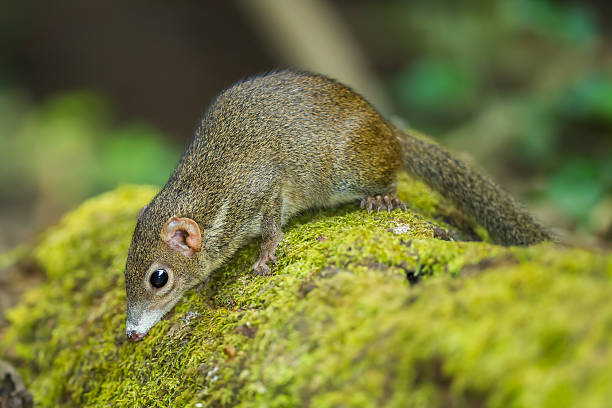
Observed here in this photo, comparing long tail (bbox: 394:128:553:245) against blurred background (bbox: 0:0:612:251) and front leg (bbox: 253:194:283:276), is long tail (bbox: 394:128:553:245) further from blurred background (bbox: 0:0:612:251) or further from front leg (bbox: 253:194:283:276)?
blurred background (bbox: 0:0:612:251)

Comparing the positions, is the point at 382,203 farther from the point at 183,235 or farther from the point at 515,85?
the point at 515,85

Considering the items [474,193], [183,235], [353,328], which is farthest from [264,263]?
[474,193]

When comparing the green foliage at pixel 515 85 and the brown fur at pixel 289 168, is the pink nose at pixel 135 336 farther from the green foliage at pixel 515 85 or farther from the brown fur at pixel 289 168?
the green foliage at pixel 515 85

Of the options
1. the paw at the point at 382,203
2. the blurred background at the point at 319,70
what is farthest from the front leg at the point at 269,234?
the blurred background at the point at 319,70

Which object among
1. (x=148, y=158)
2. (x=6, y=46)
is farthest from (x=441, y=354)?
(x=6, y=46)

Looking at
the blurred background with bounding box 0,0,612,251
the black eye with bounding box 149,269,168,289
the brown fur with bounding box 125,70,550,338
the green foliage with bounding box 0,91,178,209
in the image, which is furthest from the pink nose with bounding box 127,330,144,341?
the green foliage with bounding box 0,91,178,209

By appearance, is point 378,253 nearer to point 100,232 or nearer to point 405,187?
point 405,187
